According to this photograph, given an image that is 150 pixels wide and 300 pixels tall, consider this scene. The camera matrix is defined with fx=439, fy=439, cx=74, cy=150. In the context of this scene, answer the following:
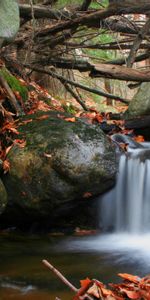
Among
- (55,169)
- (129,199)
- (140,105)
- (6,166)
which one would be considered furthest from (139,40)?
(140,105)

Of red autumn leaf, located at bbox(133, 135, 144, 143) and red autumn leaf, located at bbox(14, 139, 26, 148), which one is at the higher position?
red autumn leaf, located at bbox(14, 139, 26, 148)

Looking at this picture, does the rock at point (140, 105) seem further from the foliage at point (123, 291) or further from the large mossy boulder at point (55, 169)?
the foliage at point (123, 291)

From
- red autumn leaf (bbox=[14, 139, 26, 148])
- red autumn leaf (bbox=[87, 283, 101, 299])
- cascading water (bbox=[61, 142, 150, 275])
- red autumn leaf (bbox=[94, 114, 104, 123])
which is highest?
red autumn leaf (bbox=[14, 139, 26, 148])

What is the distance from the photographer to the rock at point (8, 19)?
209 inches

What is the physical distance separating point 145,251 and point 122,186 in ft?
4.71

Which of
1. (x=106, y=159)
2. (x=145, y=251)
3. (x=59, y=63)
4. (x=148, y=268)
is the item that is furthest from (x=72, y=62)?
(x=148, y=268)

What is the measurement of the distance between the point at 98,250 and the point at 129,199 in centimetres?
145

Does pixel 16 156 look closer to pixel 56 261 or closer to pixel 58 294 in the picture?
pixel 56 261

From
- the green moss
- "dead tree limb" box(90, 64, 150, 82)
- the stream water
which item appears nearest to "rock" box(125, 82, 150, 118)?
the stream water

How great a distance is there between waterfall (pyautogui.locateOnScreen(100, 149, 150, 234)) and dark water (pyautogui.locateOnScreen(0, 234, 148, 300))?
70cm

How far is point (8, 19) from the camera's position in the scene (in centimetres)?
543

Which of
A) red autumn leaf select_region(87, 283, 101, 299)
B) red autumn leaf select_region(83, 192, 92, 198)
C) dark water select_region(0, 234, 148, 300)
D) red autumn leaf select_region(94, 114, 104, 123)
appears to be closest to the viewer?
red autumn leaf select_region(87, 283, 101, 299)

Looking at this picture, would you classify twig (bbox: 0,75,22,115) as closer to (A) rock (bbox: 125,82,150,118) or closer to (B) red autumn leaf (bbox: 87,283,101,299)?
(A) rock (bbox: 125,82,150,118)

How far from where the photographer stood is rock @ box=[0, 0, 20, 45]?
209 inches
